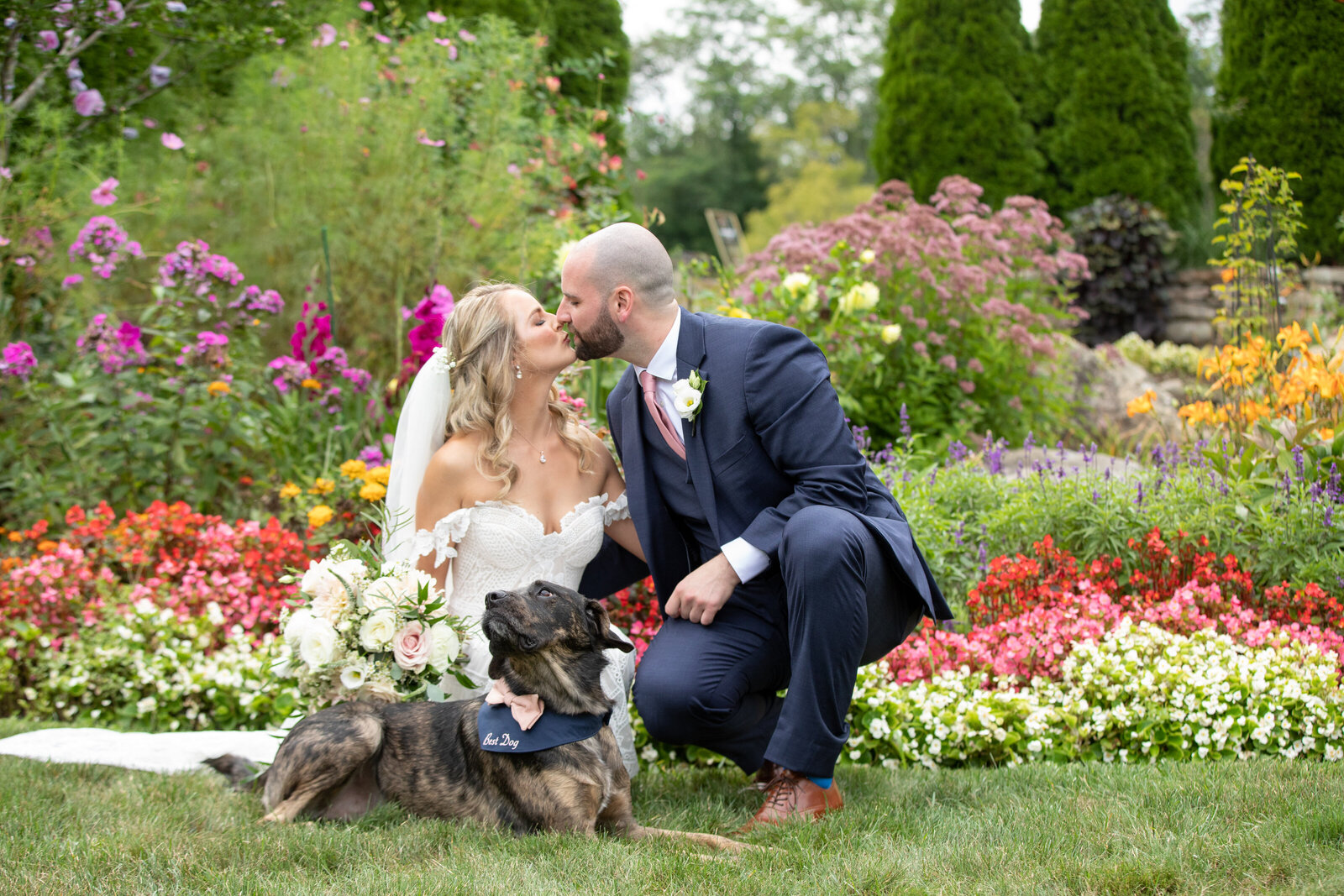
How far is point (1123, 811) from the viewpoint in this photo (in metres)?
2.75

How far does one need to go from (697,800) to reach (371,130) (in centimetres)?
526

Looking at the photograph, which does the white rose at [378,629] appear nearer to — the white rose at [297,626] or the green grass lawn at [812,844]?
the white rose at [297,626]

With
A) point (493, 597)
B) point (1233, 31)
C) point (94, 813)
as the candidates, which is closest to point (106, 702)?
point (94, 813)

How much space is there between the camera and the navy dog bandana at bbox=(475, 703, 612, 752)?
2855 millimetres

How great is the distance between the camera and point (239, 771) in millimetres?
3373

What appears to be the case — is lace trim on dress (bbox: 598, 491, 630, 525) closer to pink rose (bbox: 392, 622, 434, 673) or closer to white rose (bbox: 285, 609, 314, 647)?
pink rose (bbox: 392, 622, 434, 673)

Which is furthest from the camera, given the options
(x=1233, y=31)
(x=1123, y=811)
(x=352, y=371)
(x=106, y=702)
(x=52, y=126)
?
(x=1233, y=31)

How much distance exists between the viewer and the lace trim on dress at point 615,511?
12.0 feet

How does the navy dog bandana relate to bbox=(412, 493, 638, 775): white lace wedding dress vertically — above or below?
below

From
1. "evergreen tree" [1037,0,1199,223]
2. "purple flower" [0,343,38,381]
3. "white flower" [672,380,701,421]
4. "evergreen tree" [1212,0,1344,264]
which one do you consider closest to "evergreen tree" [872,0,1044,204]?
"evergreen tree" [1037,0,1199,223]

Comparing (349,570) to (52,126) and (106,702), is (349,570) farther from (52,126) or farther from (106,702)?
(52,126)

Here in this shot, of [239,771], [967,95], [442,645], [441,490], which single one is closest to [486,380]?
[441,490]

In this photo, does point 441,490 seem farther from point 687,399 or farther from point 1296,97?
point 1296,97

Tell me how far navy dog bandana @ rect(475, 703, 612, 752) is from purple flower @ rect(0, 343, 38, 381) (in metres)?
3.55
